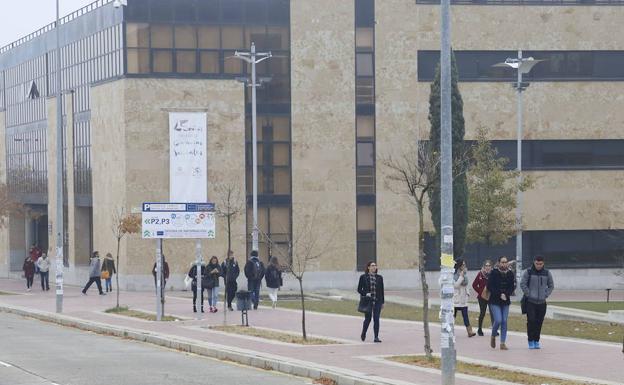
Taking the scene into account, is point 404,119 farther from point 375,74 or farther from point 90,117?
point 90,117

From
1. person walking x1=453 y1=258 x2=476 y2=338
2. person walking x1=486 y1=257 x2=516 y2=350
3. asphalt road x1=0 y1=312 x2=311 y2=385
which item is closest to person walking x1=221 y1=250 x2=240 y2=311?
asphalt road x1=0 y1=312 x2=311 y2=385

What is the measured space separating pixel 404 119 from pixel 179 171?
33.3ft

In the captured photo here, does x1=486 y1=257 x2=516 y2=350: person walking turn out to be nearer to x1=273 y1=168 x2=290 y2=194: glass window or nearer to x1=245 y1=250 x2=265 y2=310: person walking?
x1=245 y1=250 x2=265 y2=310: person walking

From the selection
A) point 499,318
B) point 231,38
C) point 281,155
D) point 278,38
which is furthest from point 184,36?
point 499,318

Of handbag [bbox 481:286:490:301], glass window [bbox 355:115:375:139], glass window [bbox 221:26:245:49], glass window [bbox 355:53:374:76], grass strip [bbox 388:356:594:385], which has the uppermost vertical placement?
glass window [bbox 221:26:245:49]

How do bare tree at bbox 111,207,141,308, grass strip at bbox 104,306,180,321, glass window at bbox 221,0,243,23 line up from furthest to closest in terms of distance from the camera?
glass window at bbox 221,0,243,23
bare tree at bbox 111,207,141,308
grass strip at bbox 104,306,180,321

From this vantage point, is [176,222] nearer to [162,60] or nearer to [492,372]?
[492,372]

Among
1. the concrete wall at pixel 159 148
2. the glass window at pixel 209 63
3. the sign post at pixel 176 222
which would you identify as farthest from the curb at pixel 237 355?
the glass window at pixel 209 63

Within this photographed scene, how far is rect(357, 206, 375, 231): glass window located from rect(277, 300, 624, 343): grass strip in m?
11.6

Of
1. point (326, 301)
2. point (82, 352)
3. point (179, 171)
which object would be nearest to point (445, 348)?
point (82, 352)

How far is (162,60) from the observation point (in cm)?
5575

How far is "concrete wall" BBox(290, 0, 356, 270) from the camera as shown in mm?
56688

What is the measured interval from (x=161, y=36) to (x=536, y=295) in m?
33.5

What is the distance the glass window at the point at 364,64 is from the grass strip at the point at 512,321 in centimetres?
1432
